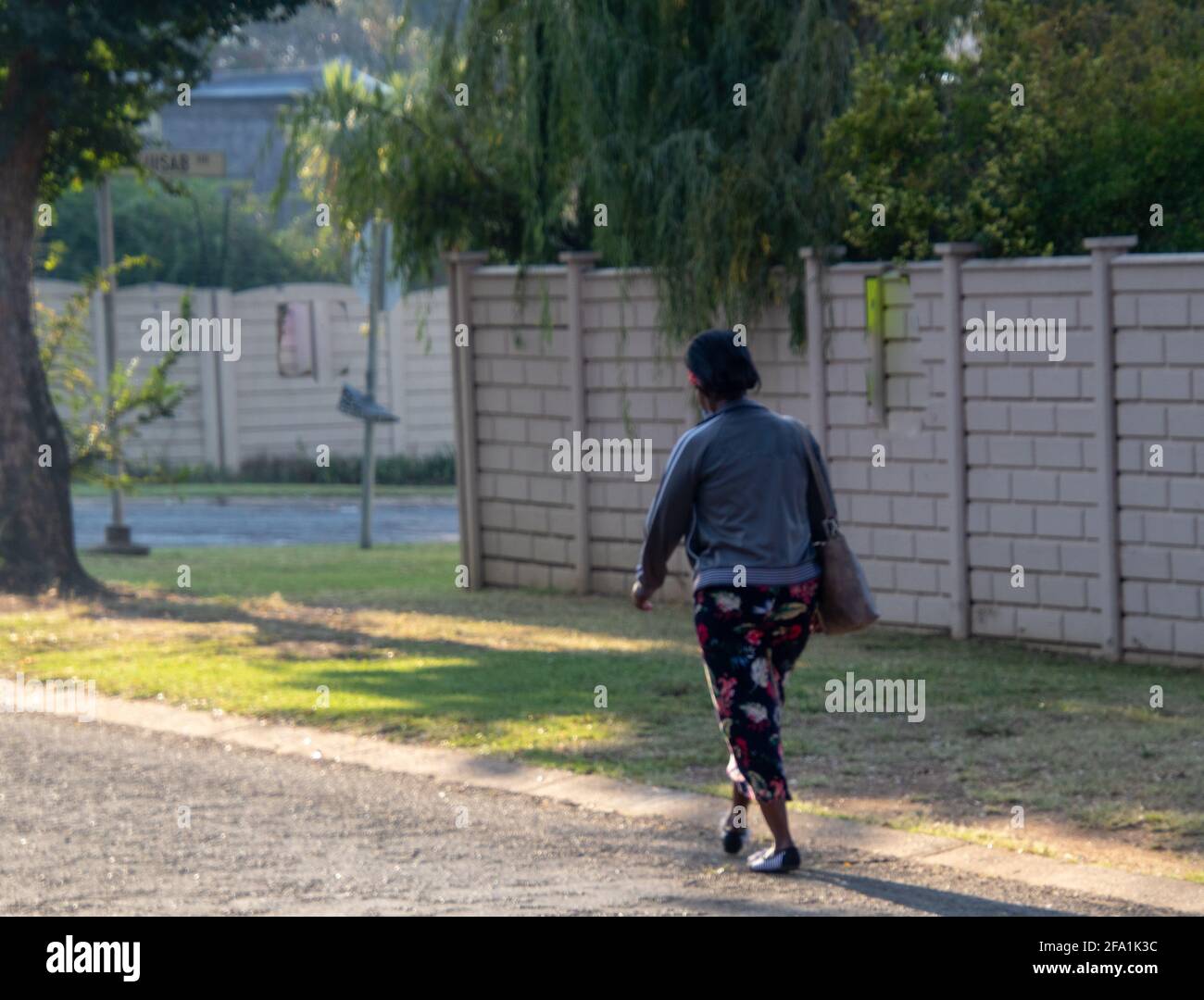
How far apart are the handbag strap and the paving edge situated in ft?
3.86

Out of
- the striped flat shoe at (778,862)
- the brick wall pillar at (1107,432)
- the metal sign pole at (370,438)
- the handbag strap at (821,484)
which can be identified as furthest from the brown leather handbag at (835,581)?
the metal sign pole at (370,438)

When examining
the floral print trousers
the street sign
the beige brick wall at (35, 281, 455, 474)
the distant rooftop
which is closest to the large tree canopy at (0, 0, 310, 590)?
the street sign

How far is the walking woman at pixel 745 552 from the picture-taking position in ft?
21.5

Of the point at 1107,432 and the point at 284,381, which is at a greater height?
the point at 284,381

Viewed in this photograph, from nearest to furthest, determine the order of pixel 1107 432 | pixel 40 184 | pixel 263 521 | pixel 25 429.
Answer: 1. pixel 1107 432
2. pixel 25 429
3. pixel 40 184
4. pixel 263 521

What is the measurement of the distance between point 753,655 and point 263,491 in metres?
23.6

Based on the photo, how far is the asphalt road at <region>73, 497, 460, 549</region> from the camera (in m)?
23.5

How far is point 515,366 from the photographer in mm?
15242

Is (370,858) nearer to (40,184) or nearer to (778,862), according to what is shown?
(778,862)

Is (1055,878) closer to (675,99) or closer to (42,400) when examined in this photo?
(675,99)

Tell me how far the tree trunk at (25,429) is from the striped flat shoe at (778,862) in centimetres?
1003

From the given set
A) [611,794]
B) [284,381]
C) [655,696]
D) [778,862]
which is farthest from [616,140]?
[284,381]

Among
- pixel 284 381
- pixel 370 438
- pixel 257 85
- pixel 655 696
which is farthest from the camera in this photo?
pixel 257 85

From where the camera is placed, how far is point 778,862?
21.8ft
